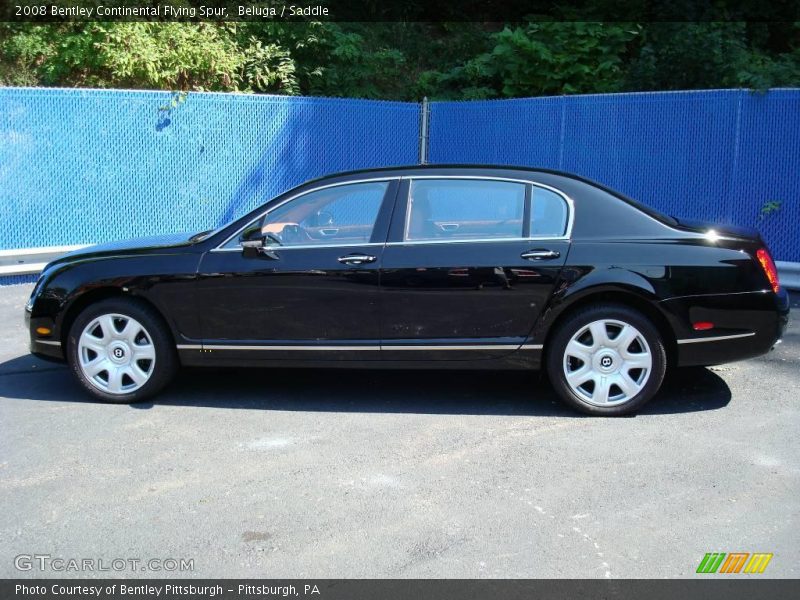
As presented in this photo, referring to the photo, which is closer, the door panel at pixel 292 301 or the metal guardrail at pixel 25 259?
the door panel at pixel 292 301

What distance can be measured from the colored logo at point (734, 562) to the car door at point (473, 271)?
2027 mm

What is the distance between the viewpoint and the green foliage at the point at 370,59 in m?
12.4

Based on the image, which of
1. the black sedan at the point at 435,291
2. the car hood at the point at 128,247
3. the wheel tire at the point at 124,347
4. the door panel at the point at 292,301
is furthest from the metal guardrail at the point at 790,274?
the wheel tire at the point at 124,347

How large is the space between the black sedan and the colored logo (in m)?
1.74

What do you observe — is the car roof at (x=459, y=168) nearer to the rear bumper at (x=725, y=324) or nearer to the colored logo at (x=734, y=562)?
the rear bumper at (x=725, y=324)

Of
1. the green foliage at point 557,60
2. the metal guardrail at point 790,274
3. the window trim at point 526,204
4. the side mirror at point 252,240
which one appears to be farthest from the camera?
the green foliage at point 557,60

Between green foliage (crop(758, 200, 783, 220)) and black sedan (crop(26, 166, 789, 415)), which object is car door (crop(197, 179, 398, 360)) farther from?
green foliage (crop(758, 200, 783, 220))

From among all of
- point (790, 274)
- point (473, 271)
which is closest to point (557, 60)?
point (790, 274)

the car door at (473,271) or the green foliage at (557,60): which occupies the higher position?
the green foliage at (557,60)

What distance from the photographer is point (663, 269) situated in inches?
205

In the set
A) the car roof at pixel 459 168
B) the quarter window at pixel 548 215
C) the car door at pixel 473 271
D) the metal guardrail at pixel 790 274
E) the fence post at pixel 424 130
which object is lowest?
the metal guardrail at pixel 790 274

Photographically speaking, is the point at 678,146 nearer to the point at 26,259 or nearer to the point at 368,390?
the point at 368,390

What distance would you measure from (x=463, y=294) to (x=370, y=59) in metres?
10.1
